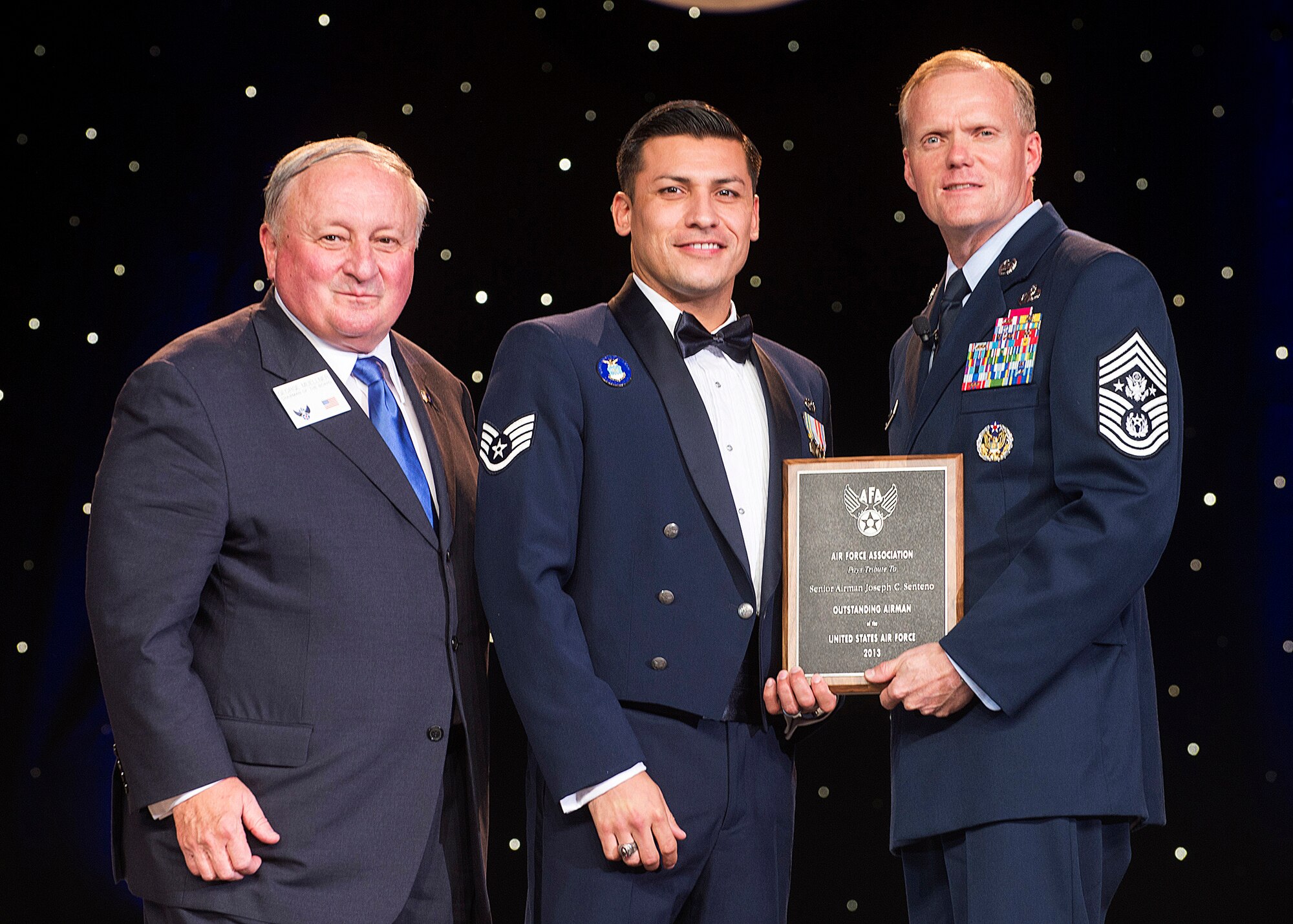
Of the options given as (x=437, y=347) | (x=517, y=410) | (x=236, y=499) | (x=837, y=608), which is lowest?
(x=837, y=608)

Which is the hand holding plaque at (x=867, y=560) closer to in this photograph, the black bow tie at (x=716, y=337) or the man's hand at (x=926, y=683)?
the man's hand at (x=926, y=683)

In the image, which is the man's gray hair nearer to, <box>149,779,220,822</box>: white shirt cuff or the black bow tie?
the black bow tie

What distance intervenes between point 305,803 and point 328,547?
456 millimetres

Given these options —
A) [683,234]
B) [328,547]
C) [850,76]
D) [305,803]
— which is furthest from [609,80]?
[305,803]

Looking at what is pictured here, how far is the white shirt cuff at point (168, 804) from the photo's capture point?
89.5 inches

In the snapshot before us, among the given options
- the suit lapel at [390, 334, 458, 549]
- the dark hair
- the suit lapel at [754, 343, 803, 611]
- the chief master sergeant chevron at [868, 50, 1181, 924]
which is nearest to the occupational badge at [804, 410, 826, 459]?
the suit lapel at [754, 343, 803, 611]

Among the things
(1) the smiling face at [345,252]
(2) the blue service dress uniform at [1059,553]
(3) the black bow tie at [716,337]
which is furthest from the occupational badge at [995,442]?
(1) the smiling face at [345,252]

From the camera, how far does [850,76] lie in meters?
4.06

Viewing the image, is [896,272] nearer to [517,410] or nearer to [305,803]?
[517,410]

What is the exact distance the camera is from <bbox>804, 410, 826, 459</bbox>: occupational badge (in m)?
2.72

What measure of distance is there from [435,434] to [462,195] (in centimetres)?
156

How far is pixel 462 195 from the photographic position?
4105 millimetres

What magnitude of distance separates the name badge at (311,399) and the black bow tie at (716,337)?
66cm

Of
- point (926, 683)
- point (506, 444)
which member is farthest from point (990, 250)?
point (506, 444)
